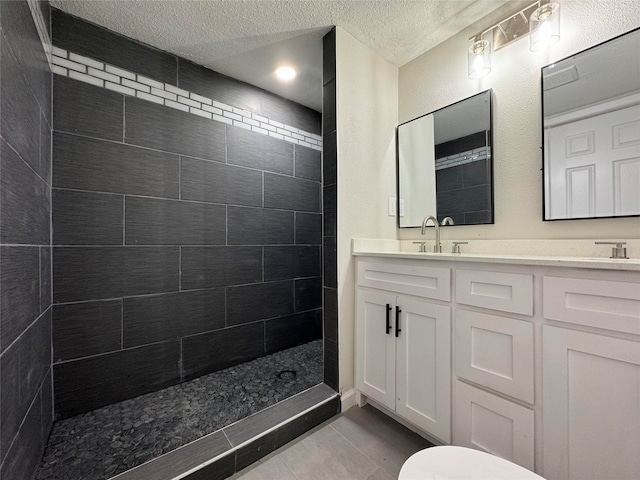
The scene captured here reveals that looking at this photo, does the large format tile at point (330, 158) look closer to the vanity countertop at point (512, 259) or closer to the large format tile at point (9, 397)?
the vanity countertop at point (512, 259)

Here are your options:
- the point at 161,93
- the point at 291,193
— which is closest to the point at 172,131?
the point at 161,93

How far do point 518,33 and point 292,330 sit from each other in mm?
2589

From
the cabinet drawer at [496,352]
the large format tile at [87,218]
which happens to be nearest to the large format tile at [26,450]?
the large format tile at [87,218]

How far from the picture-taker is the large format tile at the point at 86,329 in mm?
1489

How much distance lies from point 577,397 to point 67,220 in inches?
97.2

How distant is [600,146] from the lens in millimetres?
1225

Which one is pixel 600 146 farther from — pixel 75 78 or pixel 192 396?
pixel 75 78

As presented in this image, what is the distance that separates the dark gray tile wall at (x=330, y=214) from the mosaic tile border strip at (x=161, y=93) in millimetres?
751

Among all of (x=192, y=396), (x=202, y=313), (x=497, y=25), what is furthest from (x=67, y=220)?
(x=497, y=25)

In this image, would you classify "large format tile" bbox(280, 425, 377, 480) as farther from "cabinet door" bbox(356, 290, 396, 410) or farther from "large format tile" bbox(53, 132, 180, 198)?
"large format tile" bbox(53, 132, 180, 198)

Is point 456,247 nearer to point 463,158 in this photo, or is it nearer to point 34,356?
point 463,158

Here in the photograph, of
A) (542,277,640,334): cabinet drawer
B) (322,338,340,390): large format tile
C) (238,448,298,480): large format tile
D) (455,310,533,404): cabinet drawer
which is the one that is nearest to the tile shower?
(322,338,340,390): large format tile

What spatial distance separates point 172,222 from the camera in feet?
6.06

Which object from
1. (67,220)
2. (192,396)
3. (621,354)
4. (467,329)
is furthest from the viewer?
(192,396)
